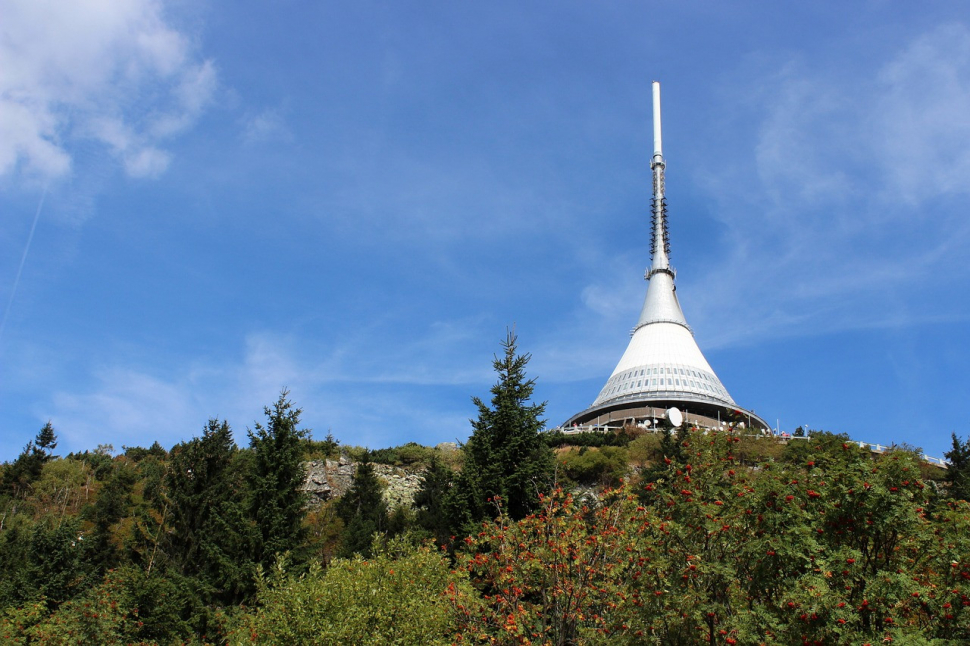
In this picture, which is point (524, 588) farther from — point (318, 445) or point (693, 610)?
point (318, 445)

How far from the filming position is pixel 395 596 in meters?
13.8

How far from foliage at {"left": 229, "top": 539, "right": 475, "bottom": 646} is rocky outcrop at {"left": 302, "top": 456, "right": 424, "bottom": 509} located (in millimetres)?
25713

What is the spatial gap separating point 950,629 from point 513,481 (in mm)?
13038

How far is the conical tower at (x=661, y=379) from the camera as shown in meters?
58.2

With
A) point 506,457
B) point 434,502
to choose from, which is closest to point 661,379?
point 434,502

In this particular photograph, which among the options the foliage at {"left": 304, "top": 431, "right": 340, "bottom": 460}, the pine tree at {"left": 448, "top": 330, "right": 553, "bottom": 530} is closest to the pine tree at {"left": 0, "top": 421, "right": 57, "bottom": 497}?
the foliage at {"left": 304, "top": 431, "right": 340, "bottom": 460}

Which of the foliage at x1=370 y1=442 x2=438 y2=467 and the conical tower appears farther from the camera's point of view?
the conical tower

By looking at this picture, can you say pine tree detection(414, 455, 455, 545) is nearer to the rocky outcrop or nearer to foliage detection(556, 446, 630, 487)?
the rocky outcrop

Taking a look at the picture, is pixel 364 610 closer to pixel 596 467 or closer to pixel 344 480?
pixel 596 467

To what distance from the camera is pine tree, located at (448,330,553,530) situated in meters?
21.0

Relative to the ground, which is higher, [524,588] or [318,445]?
[318,445]

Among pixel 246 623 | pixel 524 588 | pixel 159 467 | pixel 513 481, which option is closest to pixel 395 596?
pixel 524 588

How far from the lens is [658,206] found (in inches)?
3110

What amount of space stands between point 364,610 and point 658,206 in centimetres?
7085
